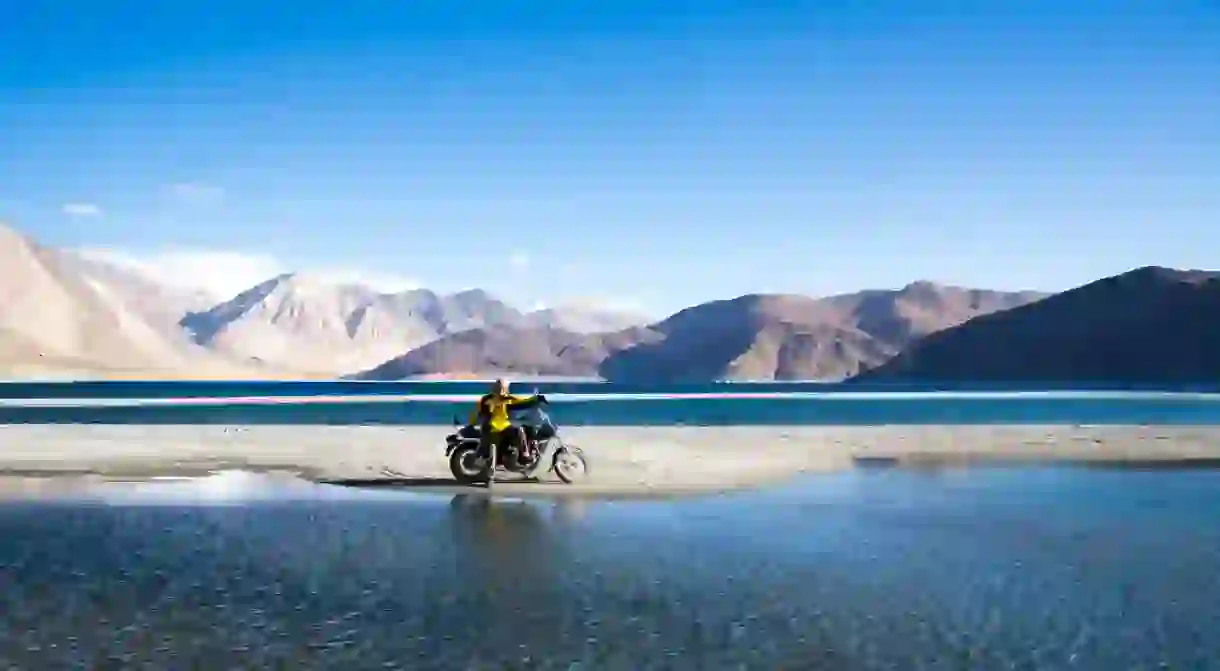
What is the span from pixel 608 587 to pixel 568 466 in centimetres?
1432

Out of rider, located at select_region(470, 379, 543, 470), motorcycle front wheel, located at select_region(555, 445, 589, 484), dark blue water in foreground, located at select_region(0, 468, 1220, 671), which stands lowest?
dark blue water in foreground, located at select_region(0, 468, 1220, 671)

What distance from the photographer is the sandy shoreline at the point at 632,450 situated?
31922mm

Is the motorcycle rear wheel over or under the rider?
under

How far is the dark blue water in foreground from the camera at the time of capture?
11469mm

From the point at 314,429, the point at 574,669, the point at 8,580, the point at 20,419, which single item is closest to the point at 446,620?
the point at 574,669

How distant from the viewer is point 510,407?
1081 inches

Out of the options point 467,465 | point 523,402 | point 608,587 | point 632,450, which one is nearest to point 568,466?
point 467,465

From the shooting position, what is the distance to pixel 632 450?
40781 mm

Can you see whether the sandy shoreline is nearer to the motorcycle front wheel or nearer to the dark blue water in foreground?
the motorcycle front wheel

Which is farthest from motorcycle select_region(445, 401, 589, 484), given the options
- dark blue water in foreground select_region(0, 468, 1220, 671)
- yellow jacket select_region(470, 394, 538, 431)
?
dark blue water in foreground select_region(0, 468, 1220, 671)

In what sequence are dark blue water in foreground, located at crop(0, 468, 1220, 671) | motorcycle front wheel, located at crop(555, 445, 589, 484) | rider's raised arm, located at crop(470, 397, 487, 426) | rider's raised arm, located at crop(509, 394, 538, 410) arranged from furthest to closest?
motorcycle front wheel, located at crop(555, 445, 589, 484), rider's raised arm, located at crop(470, 397, 487, 426), rider's raised arm, located at crop(509, 394, 538, 410), dark blue water in foreground, located at crop(0, 468, 1220, 671)

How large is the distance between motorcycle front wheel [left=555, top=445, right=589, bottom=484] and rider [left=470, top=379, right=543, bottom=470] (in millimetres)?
958

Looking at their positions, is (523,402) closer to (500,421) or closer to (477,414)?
(500,421)

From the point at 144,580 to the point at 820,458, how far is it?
26.5 metres
